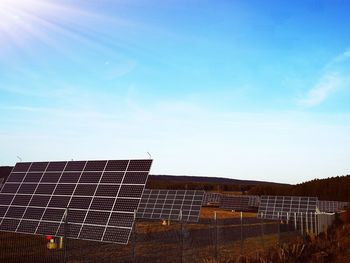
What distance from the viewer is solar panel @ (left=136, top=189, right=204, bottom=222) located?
124ft

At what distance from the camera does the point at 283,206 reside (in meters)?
48.2

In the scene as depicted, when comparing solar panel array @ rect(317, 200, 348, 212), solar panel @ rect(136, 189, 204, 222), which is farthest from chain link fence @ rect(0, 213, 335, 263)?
solar panel array @ rect(317, 200, 348, 212)

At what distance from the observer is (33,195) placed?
22.5 metres

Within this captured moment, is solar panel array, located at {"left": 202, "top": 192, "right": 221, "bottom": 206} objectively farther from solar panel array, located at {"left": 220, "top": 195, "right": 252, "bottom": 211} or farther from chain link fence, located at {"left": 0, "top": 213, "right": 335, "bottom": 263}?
chain link fence, located at {"left": 0, "top": 213, "right": 335, "bottom": 263}

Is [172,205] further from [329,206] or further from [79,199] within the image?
[329,206]

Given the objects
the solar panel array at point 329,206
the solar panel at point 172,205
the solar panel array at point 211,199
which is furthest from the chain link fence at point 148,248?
the solar panel array at point 211,199

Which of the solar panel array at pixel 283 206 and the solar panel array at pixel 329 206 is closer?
the solar panel array at pixel 283 206

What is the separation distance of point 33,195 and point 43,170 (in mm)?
3051

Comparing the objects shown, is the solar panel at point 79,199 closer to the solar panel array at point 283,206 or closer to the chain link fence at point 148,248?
the chain link fence at point 148,248

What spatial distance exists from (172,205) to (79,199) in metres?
20.3

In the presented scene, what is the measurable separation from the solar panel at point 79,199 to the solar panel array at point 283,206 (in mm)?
27110

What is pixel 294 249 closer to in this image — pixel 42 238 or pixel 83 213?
pixel 83 213

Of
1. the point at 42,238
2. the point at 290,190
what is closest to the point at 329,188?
the point at 290,190

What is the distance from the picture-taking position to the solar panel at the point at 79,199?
59.1 feet
